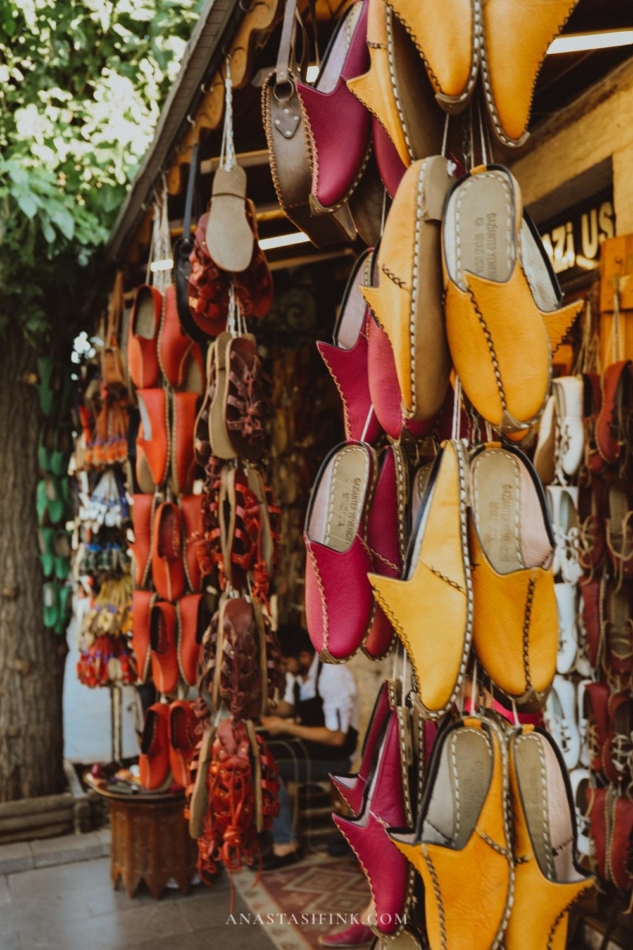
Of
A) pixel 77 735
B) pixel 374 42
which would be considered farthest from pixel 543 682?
pixel 77 735

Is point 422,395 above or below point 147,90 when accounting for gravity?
below

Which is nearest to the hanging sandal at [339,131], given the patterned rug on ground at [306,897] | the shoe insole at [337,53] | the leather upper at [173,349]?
the shoe insole at [337,53]

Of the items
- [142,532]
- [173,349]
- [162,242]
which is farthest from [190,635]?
[162,242]

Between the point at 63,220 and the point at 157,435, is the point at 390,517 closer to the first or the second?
the point at 157,435

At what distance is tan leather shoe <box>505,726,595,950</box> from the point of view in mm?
991

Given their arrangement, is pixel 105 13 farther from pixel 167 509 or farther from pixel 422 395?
pixel 422 395

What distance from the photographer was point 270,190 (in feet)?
13.4

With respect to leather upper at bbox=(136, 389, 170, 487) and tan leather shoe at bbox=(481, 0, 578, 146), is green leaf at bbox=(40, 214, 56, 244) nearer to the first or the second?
leather upper at bbox=(136, 389, 170, 487)

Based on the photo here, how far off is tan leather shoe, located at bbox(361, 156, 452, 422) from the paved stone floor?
317 centimetres

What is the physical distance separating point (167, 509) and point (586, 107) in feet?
7.29

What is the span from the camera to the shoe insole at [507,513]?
1032mm

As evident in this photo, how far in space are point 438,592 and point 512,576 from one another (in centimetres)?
9

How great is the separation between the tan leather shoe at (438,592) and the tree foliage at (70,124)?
11.8 feet

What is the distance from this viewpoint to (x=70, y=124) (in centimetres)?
508
